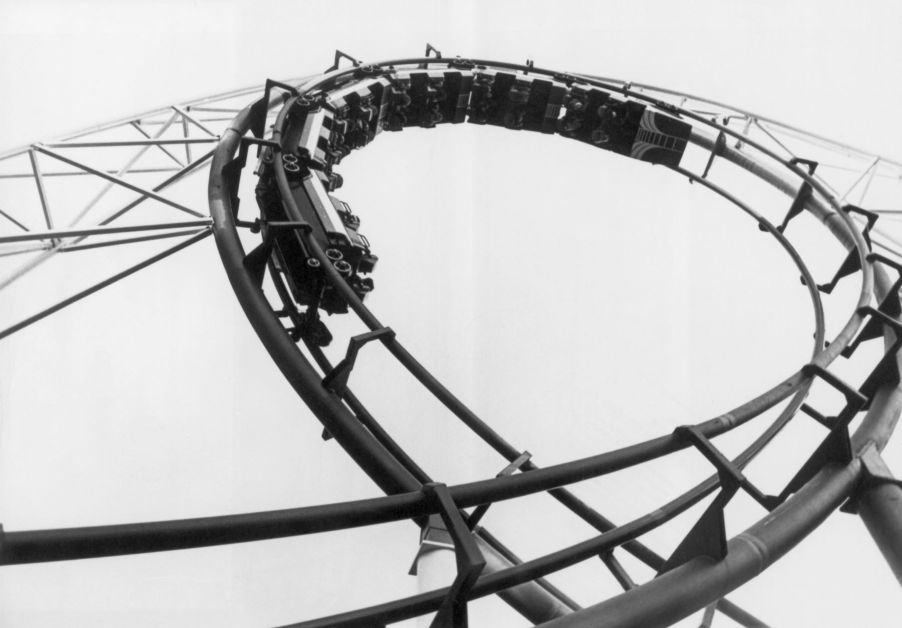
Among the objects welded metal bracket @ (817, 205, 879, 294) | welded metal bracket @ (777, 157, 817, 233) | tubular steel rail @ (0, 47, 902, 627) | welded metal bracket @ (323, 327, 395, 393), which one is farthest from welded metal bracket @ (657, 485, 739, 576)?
welded metal bracket @ (777, 157, 817, 233)

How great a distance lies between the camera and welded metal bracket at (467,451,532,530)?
3344 mm

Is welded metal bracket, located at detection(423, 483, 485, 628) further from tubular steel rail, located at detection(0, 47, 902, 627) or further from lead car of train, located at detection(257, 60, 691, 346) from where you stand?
lead car of train, located at detection(257, 60, 691, 346)

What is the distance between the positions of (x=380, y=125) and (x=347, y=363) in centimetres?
698

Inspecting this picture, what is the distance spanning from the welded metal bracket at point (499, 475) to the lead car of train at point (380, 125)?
1764 millimetres

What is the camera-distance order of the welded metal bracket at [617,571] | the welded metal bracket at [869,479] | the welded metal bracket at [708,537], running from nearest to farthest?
the welded metal bracket at [708,537] → the welded metal bracket at [869,479] → the welded metal bracket at [617,571]

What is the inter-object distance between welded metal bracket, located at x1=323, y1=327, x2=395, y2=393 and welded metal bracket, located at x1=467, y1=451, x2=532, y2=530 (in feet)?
2.99

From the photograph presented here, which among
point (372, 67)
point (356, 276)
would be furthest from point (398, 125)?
point (356, 276)

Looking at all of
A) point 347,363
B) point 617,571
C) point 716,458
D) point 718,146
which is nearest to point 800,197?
point 718,146

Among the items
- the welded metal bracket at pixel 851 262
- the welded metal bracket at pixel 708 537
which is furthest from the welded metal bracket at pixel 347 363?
the welded metal bracket at pixel 851 262

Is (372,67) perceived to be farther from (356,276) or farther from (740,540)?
(740,540)

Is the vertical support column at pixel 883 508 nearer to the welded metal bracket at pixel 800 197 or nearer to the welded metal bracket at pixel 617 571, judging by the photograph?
the welded metal bracket at pixel 617 571

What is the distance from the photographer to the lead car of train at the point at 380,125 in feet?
19.6

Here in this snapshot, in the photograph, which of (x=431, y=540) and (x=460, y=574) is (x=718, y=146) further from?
(x=460, y=574)

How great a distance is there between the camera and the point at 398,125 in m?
10.5
